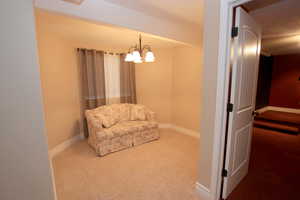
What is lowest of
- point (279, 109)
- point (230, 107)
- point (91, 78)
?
point (279, 109)

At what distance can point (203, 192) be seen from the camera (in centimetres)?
177

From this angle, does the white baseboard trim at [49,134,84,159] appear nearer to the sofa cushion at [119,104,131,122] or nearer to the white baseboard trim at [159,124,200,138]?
the sofa cushion at [119,104,131,122]

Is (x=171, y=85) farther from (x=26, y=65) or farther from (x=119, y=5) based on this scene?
(x=26, y=65)

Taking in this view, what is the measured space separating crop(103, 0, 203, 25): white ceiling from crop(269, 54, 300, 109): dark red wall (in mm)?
5925

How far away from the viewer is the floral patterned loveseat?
2.81 m

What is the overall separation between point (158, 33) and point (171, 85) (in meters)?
2.20

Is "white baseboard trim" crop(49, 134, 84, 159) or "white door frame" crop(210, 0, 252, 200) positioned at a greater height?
"white door frame" crop(210, 0, 252, 200)

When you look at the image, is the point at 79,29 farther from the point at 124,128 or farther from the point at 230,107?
the point at 230,107

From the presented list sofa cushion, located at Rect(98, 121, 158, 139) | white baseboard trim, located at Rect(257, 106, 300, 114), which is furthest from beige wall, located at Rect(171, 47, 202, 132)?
white baseboard trim, located at Rect(257, 106, 300, 114)

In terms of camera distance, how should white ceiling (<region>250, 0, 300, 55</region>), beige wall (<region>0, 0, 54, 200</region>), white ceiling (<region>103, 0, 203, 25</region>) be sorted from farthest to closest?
white ceiling (<region>250, 0, 300, 55</region>)
white ceiling (<region>103, 0, 203, 25</region>)
beige wall (<region>0, 0, 54, 200</region>)

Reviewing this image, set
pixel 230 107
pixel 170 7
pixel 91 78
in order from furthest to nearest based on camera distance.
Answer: pixel 91 78 → pixel 170 7 → pixel 230 107

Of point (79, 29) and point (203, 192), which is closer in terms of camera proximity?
point (203, 192)

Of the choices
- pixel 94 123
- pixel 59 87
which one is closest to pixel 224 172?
pixel 94 123

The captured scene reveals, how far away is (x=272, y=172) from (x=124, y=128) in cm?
268
